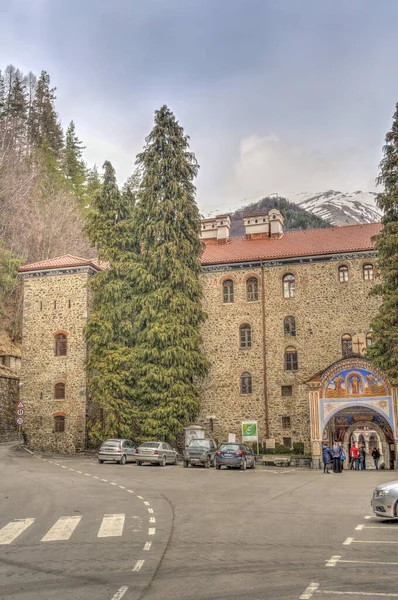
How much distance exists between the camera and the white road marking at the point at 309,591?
7.60 meters

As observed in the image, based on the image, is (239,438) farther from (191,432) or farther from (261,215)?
(261,215)

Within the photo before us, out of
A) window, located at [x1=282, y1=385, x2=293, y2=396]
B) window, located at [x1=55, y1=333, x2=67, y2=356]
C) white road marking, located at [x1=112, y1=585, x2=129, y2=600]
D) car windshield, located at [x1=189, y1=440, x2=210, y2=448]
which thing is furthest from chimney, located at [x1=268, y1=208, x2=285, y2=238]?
white road marking, located at [x1=112, y1=585, x2=129, y2=600]

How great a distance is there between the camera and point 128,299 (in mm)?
39062

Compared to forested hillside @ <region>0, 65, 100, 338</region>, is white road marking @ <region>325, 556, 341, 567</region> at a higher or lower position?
lower

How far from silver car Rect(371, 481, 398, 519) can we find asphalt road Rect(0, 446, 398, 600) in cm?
21

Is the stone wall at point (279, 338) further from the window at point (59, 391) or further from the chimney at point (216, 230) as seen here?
the window at point (59, 391)

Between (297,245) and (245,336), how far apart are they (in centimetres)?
659

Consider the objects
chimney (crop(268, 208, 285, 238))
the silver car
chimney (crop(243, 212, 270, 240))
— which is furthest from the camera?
chimney (crop(243, 212, 270, 240))

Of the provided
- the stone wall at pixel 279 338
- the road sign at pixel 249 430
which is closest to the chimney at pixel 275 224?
the stone wall at pixel 279 338

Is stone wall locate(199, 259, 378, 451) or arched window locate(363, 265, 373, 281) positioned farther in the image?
arched window locate(363, 265, 373, 281)

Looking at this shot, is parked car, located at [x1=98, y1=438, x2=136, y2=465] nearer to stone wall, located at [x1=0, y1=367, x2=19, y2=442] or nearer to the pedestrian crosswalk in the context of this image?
stone wall, located at [x1=0, y1=367, x2=19, y2=442]

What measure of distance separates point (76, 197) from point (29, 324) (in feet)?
104

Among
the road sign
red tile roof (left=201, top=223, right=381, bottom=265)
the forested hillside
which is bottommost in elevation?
the road sign

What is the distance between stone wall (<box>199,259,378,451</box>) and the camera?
3806 centimetres
